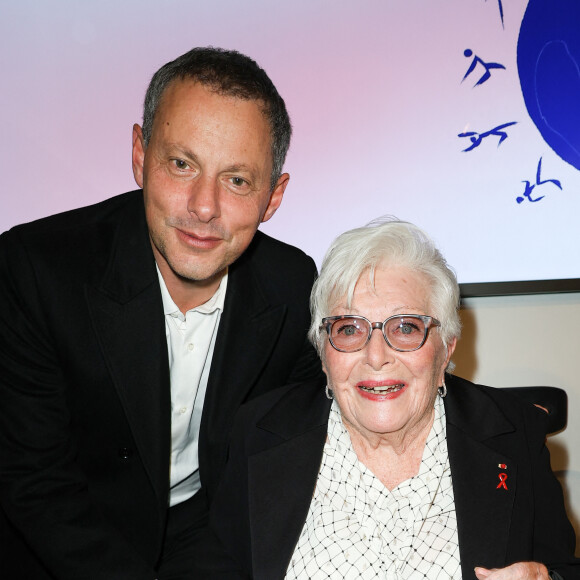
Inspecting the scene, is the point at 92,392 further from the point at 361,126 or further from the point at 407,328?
the point at 361,126

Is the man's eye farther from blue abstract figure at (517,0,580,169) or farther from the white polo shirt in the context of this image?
blue abstract figure at (517,0,580,169)

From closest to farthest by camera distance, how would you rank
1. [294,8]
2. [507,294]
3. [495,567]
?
[495,567] < [294,8] < [507,294]

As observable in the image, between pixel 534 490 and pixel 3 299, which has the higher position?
pixel 3 299

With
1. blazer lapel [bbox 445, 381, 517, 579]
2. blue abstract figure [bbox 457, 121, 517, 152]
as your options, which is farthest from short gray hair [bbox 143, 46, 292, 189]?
blue abstract figure [bbox 457, 121, 517, 152]

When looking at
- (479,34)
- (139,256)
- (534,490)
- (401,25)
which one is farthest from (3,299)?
(479,34)

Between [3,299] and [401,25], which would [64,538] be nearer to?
[3,299]

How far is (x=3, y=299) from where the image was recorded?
178cm

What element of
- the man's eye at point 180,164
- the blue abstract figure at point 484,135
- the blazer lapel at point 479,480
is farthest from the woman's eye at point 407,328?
the blue abstract figure at point 484,135

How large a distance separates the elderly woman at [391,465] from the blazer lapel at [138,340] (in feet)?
0.77

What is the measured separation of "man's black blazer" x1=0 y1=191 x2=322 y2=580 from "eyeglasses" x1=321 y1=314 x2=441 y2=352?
1.20 ft

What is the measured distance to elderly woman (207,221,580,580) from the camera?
5.60 feet

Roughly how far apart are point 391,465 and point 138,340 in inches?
28.8

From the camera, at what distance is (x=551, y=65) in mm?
2975

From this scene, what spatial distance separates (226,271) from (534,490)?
3.35 feet
